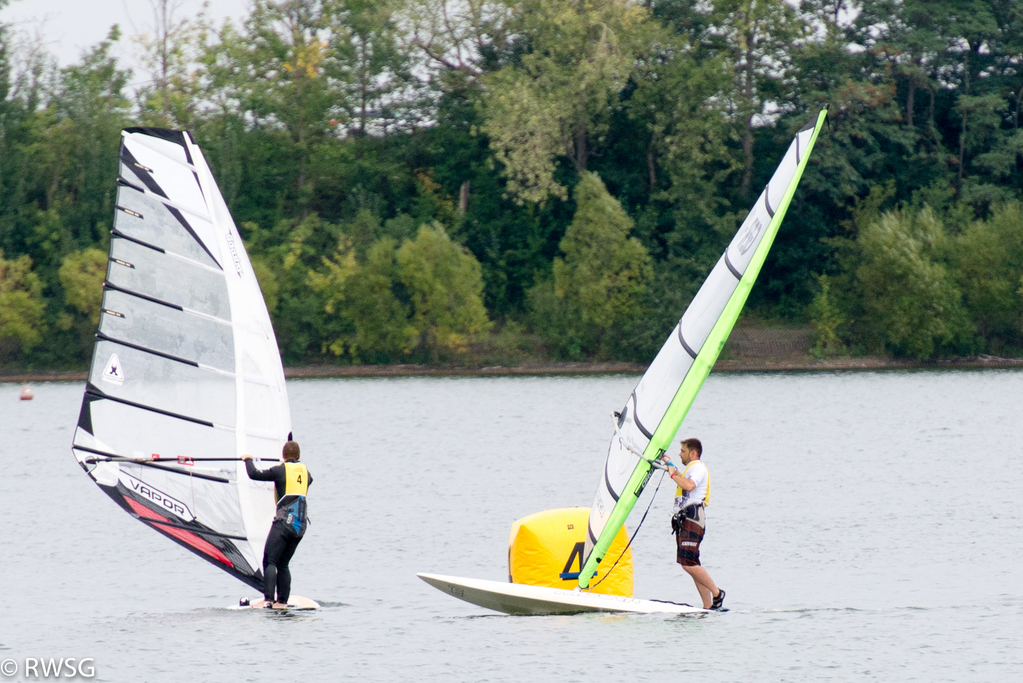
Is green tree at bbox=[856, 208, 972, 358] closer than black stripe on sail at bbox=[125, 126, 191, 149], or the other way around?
black stripe on sail at bbox=[125, 126, 191, 149]

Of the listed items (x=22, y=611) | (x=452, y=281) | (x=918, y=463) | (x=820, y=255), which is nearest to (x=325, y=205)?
(x=452, y=281)

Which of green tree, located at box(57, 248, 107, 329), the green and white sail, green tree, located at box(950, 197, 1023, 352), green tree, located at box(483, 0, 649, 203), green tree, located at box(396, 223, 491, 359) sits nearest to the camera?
the green and white sail

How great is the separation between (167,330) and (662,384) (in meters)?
4.01

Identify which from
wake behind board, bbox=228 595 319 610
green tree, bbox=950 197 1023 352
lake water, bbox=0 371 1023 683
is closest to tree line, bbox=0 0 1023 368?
green tree, bbox=950 197 1023 352

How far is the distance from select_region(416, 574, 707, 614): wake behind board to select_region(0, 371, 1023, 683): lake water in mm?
165

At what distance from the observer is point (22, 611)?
1275 centimetres

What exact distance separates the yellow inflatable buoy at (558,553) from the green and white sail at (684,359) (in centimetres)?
37

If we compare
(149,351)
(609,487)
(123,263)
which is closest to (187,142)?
(123,263)

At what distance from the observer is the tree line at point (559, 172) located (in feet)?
156

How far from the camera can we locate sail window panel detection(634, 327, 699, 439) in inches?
416

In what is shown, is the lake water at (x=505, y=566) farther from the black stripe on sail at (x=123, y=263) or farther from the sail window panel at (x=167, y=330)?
the black stripe on sail at (x=123, y=263)

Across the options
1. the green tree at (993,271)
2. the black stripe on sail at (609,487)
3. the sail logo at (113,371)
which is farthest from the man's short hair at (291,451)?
the green tree at (993,271)

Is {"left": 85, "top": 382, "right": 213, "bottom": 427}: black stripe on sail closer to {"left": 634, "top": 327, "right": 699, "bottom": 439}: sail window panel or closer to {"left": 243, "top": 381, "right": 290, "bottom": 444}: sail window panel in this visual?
{"left": 243, "top": 381, "right": 290, "bottom": 444}: sail window panel

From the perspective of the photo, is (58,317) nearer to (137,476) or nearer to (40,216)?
(40,216)
